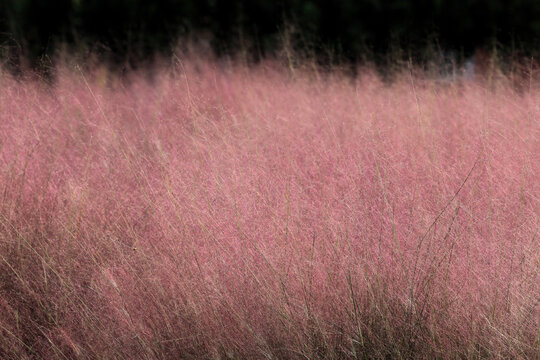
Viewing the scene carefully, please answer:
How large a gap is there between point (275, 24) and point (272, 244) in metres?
4.23

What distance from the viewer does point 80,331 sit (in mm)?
1812

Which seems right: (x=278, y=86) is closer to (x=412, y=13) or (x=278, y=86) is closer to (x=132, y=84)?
(x=132, y=84)

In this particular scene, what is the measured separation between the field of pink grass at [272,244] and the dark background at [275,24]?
2594 mm

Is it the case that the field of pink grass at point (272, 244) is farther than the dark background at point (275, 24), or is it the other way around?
the dark background at point (275, 24)

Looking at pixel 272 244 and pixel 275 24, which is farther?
pixel 275 24

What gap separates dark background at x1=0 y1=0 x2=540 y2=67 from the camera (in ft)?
18.0

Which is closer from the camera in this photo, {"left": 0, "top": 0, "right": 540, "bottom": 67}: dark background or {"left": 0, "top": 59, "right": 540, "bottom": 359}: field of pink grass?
{"left": 0, "top": 59, "right": 540, "bottom": 359}: field of pink grass

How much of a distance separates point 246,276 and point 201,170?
2.71 ft

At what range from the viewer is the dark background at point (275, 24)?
5.50 meters

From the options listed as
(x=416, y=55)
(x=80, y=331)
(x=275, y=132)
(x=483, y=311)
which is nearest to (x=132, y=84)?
(x=275, y=132)

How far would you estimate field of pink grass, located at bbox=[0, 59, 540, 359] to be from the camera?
1.71 metres

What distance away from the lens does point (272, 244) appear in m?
1.97

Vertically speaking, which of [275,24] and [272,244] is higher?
[275,24]

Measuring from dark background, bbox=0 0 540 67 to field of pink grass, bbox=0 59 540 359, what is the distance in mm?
2594
